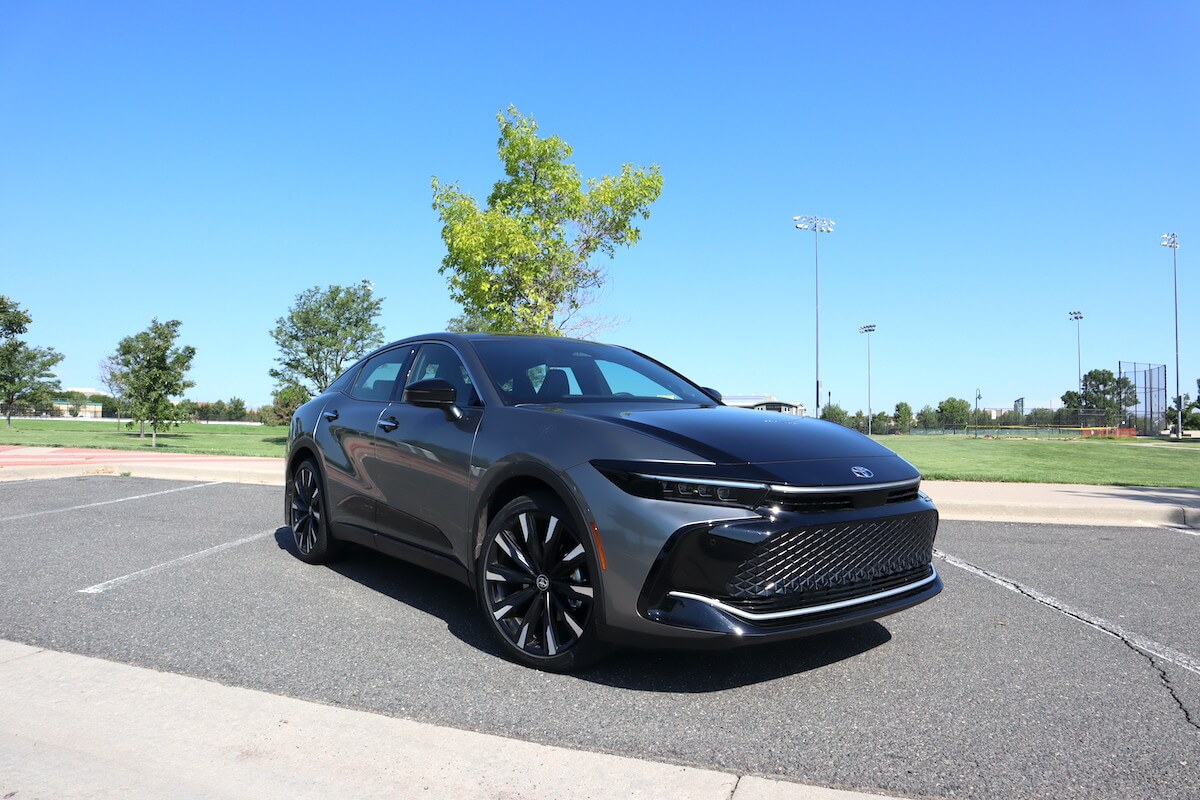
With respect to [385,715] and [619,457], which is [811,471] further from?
[385,715]

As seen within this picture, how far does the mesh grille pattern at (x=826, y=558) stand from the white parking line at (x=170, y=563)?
4.17 meters

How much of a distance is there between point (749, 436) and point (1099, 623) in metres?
2.57

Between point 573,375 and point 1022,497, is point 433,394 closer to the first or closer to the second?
point 573,375

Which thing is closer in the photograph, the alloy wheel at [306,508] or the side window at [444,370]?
the side window at [444,370]

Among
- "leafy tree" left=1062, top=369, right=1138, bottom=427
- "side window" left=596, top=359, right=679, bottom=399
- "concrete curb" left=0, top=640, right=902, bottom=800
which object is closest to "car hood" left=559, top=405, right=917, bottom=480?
"side window" left=596, top=359, right=679, bottom=399

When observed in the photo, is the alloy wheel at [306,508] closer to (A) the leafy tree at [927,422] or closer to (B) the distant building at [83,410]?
(A) the leafy tree at [927,422]

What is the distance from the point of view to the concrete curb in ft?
8.15

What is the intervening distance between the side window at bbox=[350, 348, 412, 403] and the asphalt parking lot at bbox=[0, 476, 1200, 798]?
1.27 metres

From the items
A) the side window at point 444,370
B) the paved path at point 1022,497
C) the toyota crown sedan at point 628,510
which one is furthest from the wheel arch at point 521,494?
the paved path at point 1022,497

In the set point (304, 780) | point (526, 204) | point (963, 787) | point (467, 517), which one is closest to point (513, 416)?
point (467, 517)

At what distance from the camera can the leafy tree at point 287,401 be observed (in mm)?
44719

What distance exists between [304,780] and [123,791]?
0.53 m

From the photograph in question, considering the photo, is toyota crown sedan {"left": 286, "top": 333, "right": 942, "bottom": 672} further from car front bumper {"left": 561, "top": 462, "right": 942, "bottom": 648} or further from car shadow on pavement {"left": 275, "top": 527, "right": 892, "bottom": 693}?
car shadow on pavement {"left": 275, "top": 527, "right": 892, "bottom": 693}

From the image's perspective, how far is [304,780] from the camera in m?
2.55
